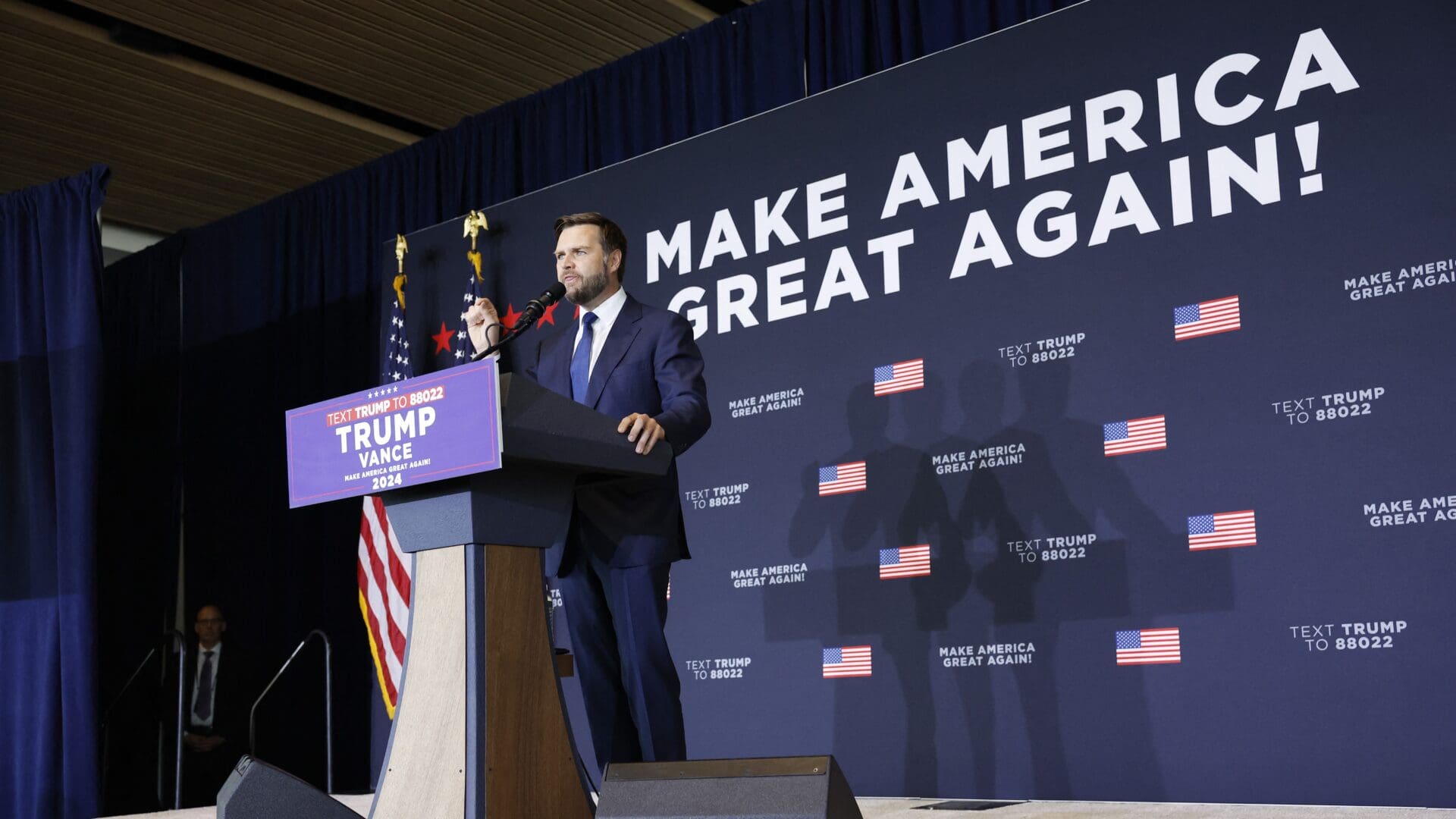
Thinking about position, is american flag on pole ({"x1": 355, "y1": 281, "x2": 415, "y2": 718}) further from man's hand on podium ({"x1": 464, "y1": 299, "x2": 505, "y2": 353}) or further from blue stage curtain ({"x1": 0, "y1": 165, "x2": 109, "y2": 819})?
blue stage curtain ({"x1": 0, "y1": 165, "x2": 109, "y2": 819})

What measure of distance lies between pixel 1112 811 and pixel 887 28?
2.69 meters

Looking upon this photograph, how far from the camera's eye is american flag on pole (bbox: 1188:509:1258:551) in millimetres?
3352

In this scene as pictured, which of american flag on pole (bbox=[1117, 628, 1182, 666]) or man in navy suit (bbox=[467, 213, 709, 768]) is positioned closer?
man in navy suit (bbox=[467, 213, 709, 768])

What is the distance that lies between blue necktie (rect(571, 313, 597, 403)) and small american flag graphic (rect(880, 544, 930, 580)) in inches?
54.2

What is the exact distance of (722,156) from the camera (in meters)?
4.68

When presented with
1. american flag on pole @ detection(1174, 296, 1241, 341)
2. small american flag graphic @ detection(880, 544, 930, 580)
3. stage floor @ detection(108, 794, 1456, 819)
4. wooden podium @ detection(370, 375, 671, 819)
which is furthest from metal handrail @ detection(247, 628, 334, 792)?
american flag on pole @ detection(1174, 296, 1241, 341)

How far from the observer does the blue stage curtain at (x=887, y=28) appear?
4.30 metres

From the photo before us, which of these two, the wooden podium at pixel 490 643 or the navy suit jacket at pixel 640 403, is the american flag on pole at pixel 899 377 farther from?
the wooden podium at pixel 490 643

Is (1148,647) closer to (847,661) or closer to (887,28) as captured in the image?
(847,661)

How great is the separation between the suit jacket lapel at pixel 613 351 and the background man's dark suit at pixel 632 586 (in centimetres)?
10

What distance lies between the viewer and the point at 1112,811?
310 cm

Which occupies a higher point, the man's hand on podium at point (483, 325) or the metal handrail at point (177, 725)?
the man's hand on podium at point (483, 325)

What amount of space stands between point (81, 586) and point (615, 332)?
3556mm

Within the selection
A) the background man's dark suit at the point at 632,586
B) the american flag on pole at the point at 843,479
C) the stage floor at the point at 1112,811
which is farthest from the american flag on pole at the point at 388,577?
the background man's dark suit at the point at 632,586
